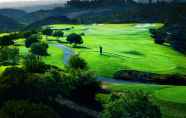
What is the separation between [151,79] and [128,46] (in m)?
60.8

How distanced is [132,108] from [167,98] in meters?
28.4

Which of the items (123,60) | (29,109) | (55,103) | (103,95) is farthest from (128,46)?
(29,109)

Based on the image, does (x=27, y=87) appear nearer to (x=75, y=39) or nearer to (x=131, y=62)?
(x=131, y=62)

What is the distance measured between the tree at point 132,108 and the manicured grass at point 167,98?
14709 mm

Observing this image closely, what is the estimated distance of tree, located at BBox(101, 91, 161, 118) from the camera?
201ft

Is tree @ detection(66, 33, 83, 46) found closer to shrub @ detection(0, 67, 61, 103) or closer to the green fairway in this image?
the green fairway

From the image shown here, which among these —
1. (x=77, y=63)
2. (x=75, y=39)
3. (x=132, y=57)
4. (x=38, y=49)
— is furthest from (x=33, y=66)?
(x=75, y=39)

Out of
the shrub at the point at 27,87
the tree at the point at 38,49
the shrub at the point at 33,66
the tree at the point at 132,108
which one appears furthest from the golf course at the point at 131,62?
the tree at the point at 132,108

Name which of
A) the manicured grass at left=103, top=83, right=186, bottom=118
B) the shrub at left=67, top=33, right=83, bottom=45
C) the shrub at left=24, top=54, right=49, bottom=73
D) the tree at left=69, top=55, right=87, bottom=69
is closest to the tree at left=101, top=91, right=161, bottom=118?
the manicured grass at left=103, top=83, right=186, bottom=118

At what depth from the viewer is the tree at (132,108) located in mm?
61125

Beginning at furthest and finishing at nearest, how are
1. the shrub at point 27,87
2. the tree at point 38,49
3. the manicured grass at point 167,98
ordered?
1. the tree at point 38,49
2. the manicured grass at point 167,98
3. the shrub at point 27,87

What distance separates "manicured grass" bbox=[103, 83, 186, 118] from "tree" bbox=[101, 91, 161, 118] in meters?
14.7

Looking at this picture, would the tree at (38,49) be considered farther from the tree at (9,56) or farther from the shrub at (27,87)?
the shrub at (27,87)

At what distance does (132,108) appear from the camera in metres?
61.4
